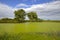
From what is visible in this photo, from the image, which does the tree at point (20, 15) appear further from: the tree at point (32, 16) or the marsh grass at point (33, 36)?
the marsh grass at point (33, 36)

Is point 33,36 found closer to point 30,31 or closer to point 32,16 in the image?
point 30,31

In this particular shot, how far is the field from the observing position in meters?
1.91

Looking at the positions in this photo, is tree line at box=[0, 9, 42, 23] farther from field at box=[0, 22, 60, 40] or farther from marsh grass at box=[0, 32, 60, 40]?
marsh grass at box=[0, 32, 60, 40]

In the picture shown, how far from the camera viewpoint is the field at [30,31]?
6.28 ft

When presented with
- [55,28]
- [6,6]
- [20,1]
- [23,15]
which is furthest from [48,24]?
[6,6]

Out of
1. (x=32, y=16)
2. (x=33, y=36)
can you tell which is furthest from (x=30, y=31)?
(x=32, y=16)

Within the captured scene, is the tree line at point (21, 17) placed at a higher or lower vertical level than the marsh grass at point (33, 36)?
higher

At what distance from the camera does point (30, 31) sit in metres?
1.94

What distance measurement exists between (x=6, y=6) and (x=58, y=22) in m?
0.83

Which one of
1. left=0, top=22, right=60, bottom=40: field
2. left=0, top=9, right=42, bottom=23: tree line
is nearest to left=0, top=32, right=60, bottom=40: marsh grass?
left=0, top=22, right=60, bottom=40: field

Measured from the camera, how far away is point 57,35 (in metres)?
1.91

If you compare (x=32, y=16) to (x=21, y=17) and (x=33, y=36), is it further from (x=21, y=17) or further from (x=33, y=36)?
(x=33, y=36)

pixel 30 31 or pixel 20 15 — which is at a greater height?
pixel 20 15

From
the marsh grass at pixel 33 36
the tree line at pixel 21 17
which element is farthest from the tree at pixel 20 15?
the marsh grass at pixel 33 36
